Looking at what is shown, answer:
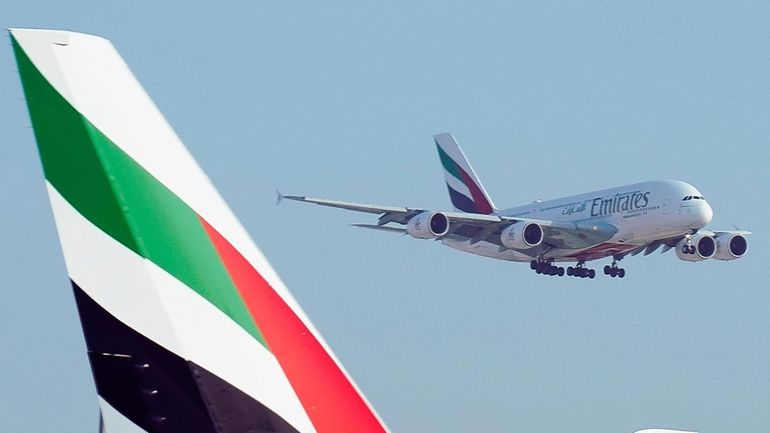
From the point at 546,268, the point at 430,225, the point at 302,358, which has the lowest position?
the point at 302,358

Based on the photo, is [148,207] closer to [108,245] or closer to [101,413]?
[108,245]

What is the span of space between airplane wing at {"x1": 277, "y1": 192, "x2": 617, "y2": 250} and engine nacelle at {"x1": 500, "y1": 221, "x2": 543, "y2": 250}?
1.54 ft

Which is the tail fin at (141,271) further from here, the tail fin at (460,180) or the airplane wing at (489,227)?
the tail fin at (460,180)

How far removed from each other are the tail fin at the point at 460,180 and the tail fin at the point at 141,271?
5076 cm

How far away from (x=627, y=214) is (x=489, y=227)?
523 cm

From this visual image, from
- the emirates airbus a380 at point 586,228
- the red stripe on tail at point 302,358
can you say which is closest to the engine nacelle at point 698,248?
the emirates airbus a380 at point 586,228

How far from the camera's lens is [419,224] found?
45.4m

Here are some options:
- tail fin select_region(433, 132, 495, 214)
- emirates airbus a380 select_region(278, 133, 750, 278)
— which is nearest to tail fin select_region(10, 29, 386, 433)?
emirates airbus a380 select_region(278, 133, 750, 278)

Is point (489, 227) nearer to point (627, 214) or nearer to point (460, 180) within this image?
point (627, 214)

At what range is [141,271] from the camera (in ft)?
18.4

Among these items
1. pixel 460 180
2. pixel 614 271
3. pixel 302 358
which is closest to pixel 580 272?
pixel 614 271

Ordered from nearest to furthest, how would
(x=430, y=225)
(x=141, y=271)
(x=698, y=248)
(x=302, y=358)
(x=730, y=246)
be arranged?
1. (x=141, y=271)
2. (x=302, y=358)
3. (x=430, y=225)
4. (x=698, y=248)
5. (x=730, y=246)

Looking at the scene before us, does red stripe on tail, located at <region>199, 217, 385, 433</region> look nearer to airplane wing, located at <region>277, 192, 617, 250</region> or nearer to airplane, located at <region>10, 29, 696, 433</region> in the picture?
airplane, located at <region>10, 29, 696, 433</region>

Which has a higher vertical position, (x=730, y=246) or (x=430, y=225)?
(x=730, y=246)
